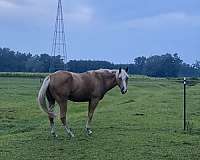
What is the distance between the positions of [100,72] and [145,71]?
98574 millimetres

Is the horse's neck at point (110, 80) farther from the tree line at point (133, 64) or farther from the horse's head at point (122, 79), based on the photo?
the tree line at point (133, 64)

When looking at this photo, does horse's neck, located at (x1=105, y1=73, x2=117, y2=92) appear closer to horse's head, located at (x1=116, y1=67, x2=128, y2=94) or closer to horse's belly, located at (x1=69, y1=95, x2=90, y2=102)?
horse's head, located at (x1=116, y1=67, x2=128, y2=94)

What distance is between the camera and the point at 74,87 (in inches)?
520

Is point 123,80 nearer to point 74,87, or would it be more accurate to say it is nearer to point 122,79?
point 122,79

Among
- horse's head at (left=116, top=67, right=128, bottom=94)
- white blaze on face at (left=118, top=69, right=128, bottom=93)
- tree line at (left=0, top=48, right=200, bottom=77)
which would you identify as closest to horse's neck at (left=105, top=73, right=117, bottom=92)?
horse's head at (left=116, top=67, right=128, bottom=94)

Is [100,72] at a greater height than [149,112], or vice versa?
[100,72]

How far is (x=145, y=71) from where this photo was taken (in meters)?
112

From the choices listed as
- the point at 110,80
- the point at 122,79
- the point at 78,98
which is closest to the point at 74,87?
the point at 78,98

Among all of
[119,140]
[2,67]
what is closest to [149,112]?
[119,140]

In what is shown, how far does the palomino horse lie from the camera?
12.8m

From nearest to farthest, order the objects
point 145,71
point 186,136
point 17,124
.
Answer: point 186,136 < point 17,124 < point 145,71

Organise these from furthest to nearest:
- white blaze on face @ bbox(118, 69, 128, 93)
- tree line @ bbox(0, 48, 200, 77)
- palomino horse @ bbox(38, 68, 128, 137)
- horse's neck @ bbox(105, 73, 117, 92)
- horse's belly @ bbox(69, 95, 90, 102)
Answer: tree line @ bbox(0, 48, 200, 77)
horse's neck @ bbox(105, 73, 117, 92)
white blaze on face @ bbox(118, 69, 128, 93)
horse's belly @ bbox(69, 95, 90, 102)
palomino horse @ bbox(38, 68, 128, 137)

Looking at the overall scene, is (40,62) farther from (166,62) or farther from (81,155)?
(81,155)

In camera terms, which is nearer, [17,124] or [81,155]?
[81,155]
